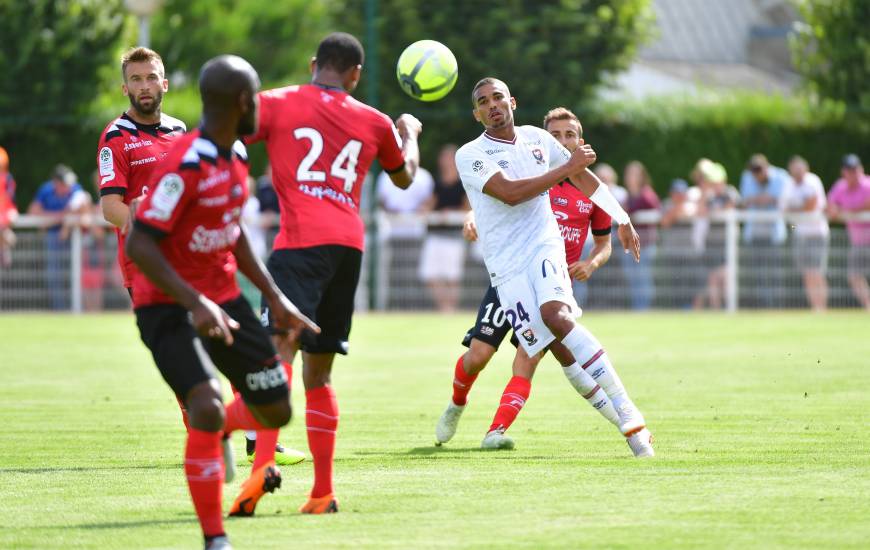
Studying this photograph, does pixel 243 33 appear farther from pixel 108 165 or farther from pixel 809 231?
pixel 108 165

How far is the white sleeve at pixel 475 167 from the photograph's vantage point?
9.36 metres

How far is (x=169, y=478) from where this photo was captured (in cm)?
854

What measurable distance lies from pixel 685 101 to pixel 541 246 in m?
17.7

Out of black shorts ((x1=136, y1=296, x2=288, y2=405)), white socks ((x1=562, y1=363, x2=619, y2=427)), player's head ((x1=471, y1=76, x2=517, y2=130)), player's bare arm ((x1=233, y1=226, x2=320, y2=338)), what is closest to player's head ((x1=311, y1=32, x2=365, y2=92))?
player's bare arm ((x1=233, y1=226, x2=320, y2=338))

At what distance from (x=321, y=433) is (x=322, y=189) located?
1.17m

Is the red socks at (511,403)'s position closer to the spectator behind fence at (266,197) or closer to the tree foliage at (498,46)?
the spectator behind fence at (266,197)

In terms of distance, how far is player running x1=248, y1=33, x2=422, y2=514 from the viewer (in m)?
7.64

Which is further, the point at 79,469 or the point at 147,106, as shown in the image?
the point at 147,106

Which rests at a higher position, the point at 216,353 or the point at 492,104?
the point at 492,104

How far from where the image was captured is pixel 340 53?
25.5ft

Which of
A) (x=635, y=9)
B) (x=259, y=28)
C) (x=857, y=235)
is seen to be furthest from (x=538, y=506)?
(x=259, y=28)

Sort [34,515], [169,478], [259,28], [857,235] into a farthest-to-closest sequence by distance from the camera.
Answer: [259,28], [857,235], [169,478], [34,515]

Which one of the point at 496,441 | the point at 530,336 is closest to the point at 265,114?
the point at 530,336

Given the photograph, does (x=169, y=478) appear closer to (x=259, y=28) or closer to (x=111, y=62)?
(x=111, y=62)
